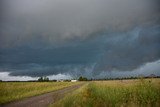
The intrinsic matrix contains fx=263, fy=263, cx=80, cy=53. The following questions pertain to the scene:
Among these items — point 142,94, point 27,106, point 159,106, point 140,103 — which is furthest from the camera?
point 27,106

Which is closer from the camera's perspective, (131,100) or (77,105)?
(131,100)

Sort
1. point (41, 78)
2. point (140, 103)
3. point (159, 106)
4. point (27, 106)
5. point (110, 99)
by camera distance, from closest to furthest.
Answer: point (159, 106)
point (140, 103)
point (110, 99)
point (27, 106)
point (41, 78)

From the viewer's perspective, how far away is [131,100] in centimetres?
1312

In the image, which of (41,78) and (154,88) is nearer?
(154,88)

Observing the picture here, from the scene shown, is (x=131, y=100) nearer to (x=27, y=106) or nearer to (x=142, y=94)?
(x=142, y=94)

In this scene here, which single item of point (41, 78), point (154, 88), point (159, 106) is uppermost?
point (41, 78)

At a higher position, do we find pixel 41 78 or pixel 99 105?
pixel 41 78

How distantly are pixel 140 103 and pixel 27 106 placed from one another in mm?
9219

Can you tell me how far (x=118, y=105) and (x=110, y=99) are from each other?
198 cm

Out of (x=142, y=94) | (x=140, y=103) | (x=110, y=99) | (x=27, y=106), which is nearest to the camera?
(x=140, y=103)

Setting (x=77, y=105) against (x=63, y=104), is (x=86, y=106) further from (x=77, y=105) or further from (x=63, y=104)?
(x=63, y=104)

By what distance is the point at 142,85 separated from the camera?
1415 cm

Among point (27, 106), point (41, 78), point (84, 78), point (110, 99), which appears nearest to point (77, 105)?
point (110, 99)

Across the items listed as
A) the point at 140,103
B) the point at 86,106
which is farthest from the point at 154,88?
the point at 86,106
